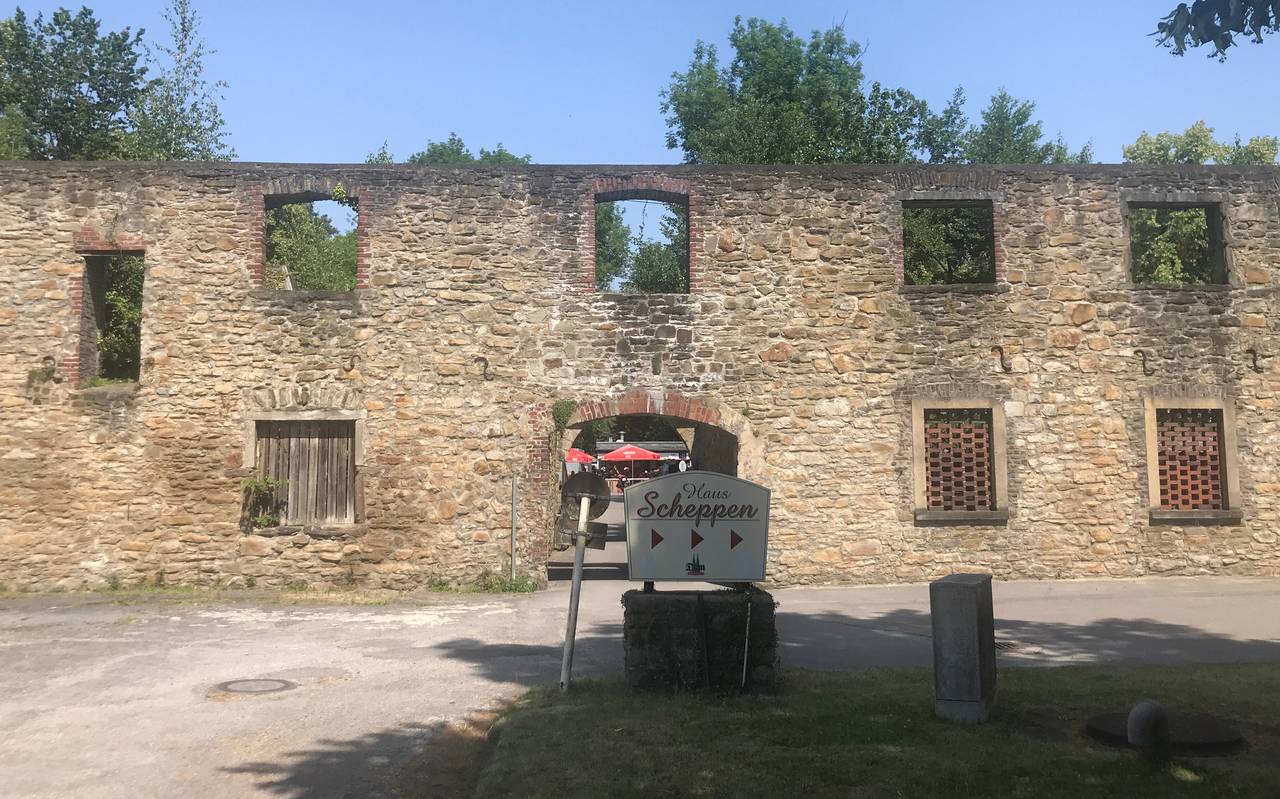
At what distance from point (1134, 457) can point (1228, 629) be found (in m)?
4.27

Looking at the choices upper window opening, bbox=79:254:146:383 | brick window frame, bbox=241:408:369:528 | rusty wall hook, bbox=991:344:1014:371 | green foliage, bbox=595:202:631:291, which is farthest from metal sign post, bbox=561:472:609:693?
green foliage, bbox=595:202:631:291

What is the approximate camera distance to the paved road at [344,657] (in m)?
5.60

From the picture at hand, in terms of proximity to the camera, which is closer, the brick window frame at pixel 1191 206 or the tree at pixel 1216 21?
the tree at pixel 1216 21

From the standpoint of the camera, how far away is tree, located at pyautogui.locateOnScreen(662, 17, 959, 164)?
94.8ft

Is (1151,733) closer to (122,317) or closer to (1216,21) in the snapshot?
(1216,21)

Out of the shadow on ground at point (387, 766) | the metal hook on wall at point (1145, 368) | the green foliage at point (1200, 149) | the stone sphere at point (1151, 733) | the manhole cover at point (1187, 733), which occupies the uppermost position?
the green foliage at point (1200, 149)

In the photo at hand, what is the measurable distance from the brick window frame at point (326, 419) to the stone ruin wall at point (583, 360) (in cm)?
8

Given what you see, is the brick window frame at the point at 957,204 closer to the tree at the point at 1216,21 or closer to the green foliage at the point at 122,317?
the tree at the point at 1216,21

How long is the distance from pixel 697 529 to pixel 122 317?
15.7 metres

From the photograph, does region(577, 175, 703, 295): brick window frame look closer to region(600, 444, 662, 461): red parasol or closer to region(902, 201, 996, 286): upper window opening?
region(902, 201, 996, 286): upper window opening

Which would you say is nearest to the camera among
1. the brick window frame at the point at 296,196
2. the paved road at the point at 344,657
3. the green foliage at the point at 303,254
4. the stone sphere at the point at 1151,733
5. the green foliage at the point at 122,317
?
the stone sphere at the point at 1151,733

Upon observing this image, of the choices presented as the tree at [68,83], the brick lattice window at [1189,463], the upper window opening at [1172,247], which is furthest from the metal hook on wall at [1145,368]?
the tree at [68,83]

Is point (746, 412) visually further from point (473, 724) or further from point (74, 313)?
point (74, 313)

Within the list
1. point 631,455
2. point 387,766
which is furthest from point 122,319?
point 631,455
